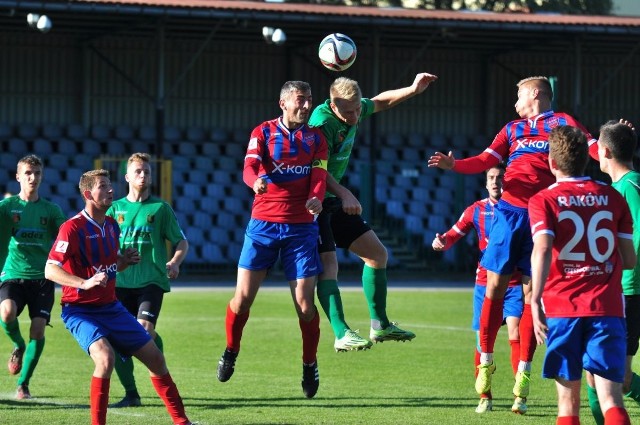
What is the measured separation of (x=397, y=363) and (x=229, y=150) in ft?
62.1

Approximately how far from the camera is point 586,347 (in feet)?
24.3

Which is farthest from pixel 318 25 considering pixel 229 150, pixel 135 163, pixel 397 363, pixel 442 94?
pixel 135 163

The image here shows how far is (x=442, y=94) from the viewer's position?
3700 centimetres

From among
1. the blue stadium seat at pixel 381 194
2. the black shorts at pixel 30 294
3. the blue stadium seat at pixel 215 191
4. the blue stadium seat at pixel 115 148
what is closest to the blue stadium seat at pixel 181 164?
the blue stadium seat at pixel 215 191

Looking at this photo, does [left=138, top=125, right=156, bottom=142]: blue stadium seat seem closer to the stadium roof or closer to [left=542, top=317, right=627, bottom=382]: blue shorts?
the stadium roof

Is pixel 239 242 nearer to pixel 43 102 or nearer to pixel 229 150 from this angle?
pixel 229 150

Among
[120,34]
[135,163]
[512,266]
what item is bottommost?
[512,266]

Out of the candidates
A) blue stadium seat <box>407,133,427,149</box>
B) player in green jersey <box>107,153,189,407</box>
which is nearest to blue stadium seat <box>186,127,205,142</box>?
blue stadium seat <box>407,133,427,149</box>

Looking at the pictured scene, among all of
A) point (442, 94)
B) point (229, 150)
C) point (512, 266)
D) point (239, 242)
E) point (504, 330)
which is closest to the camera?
point (512, 266)

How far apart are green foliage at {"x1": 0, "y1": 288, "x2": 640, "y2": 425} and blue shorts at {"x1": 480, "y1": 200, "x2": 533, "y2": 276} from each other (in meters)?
1.33

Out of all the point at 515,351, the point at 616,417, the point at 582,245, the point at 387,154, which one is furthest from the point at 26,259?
the point at 387,154

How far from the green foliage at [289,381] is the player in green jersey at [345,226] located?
793 millimetres

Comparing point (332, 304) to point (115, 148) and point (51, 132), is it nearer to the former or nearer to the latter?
point (115, 148)

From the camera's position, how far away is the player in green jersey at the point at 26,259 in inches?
475
